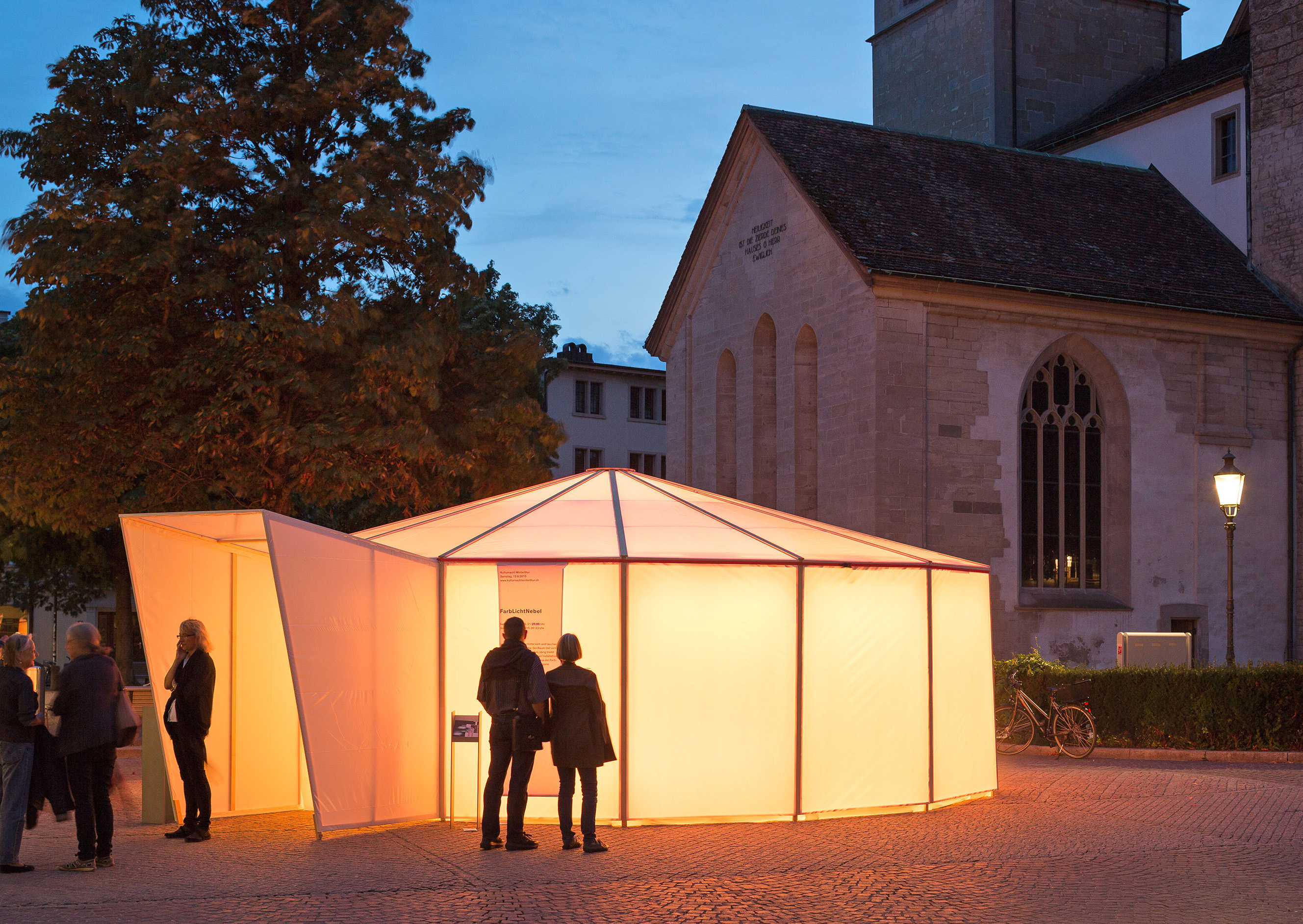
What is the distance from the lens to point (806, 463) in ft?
97.5

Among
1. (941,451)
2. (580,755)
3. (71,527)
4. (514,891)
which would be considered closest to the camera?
(514,891)

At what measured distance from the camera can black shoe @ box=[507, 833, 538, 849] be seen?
1145cm

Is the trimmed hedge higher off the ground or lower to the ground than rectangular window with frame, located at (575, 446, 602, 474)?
lower

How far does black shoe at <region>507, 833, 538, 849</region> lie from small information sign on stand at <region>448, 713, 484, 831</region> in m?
1.15

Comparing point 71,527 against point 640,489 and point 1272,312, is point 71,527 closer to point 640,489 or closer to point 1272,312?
point 640,489

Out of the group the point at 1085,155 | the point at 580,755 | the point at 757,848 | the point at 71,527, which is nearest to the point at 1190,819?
the point at 757,848

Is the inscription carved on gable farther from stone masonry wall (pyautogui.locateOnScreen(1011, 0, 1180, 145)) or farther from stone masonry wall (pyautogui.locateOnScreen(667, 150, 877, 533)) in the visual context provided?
stone masonry wall (pyautogui.locateOnScreen(1011, 0, 1180, 145))

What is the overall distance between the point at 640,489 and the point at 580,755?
191 inches

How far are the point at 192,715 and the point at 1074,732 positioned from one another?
12.3m

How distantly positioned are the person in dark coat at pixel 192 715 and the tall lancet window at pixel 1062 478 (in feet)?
64.5

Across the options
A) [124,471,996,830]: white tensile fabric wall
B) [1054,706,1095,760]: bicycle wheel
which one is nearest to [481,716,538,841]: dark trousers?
[124,471,996,830]: white tensile fabric wall

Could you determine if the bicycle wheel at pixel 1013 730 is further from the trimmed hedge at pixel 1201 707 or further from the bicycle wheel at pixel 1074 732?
the bicycle wheel at pixel 1074 732

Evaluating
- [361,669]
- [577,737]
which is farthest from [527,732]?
[361,669]

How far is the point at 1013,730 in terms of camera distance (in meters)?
20.2
